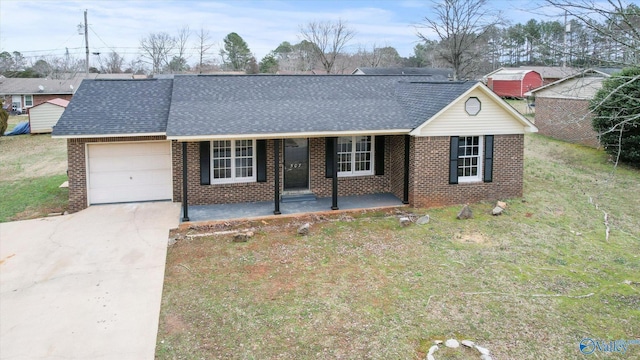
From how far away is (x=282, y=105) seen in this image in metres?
14.7

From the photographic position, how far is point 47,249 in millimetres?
11000

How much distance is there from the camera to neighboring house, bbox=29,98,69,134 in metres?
29.5

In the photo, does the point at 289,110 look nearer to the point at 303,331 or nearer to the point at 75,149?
the point at 75,149

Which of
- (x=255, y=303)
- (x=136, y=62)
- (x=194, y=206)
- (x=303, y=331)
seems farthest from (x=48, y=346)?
(x=136, y=62)

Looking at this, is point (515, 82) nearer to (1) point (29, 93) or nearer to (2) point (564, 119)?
(2) point (564, 119)

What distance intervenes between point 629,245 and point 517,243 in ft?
8.61

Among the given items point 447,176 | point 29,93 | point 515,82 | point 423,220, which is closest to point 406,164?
point 447,176

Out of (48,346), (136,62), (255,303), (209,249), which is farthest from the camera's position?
(136,62)

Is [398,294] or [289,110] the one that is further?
[289,110]

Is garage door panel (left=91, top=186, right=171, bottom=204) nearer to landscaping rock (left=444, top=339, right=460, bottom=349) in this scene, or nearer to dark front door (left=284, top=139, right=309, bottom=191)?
dark front door (left=284, top=139, right=309, bottom=191)

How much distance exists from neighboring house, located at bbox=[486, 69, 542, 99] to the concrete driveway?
40.3 meters

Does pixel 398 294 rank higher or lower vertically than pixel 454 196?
lower

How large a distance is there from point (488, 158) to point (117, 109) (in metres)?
11.3

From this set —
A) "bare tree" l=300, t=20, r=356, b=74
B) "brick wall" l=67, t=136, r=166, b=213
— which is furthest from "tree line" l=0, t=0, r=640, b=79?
"brick wall" l=67, t=136, r=166, b=213
